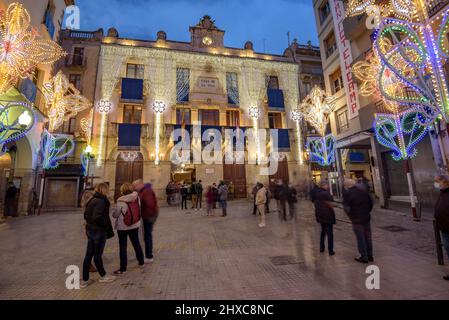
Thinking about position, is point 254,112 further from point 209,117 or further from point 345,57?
point 345,57

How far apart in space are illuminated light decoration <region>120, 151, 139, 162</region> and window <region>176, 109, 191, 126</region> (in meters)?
4.90

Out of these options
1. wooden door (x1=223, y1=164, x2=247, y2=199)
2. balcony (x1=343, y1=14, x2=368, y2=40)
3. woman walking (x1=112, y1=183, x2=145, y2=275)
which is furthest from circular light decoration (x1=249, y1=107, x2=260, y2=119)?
woman walking (x1=112, y1=183, x2=145, y2=275)

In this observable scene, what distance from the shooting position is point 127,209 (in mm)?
4180

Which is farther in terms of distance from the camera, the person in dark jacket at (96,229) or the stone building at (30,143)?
the stone building at (30,143)

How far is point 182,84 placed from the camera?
68.1 feet

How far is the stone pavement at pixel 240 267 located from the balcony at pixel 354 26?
13.2 m

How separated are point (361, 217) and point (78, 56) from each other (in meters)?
24.9

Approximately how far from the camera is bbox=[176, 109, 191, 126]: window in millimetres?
20234

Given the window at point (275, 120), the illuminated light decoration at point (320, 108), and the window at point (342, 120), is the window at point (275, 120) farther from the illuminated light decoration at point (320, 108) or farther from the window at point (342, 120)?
the window at point (342, 120)

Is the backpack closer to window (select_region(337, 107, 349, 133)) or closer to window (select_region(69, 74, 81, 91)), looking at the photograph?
window (select_region(337, 107, 349, 133))

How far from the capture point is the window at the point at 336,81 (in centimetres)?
1736

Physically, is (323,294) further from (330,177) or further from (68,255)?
(330,177)

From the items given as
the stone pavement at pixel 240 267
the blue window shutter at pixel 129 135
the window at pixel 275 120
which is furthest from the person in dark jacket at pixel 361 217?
the window at pixel 275 120
